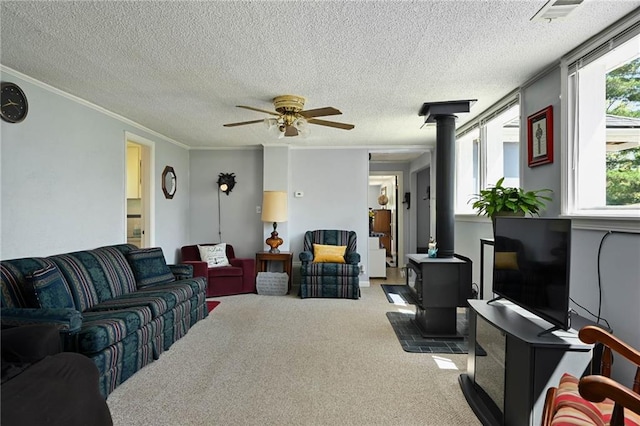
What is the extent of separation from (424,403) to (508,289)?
0.92 m

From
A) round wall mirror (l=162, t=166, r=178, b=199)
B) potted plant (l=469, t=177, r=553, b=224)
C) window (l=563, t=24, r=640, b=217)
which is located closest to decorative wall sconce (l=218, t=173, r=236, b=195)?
round wall mirror (l=162, t=166, r=178, b=199)

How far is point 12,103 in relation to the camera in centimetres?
265

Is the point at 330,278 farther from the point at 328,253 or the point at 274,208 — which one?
the point at 274,208

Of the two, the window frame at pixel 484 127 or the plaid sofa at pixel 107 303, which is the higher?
the window frame at pixel 484 127

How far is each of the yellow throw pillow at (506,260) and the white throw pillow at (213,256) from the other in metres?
4.10

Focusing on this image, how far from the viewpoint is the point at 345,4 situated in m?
1.82

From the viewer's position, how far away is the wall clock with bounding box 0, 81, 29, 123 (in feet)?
8.41

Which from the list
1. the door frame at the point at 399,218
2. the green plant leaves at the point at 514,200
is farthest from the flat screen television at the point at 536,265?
the door frame at the point at 399,218

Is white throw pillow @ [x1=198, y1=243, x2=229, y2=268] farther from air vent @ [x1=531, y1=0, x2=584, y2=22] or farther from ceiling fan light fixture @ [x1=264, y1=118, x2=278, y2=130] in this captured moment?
air vent @ [x1=531, y1=0, x2=584, y2=22]

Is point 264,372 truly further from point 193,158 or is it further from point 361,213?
point 193,158

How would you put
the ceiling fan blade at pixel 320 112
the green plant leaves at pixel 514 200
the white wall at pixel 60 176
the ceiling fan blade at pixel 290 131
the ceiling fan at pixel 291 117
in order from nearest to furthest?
1. the green plant leaves at pixel 514 200
2. the white wall at pixel 60 176
3. the ceiling fan blade at pixel 320 112
4. the ceiling fan at pixel 291 117
5. the ceiling fan blade at pixel 290 131

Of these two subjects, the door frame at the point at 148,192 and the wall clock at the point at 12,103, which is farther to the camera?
the door frame at the point at 148,192

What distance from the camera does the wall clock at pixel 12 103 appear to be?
8.41 feet

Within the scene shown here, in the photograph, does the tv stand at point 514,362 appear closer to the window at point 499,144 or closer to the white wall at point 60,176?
the window at point 499,144
